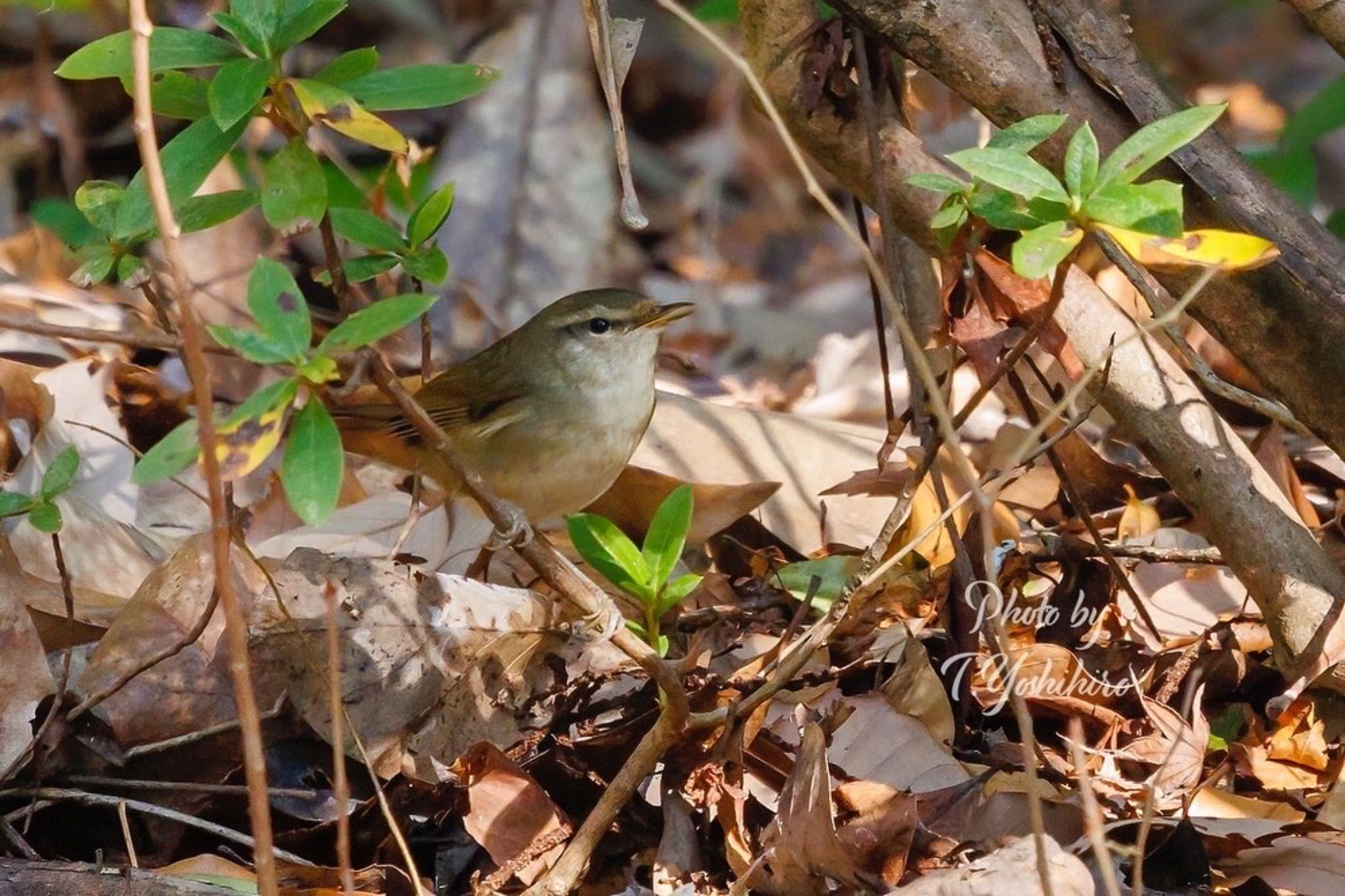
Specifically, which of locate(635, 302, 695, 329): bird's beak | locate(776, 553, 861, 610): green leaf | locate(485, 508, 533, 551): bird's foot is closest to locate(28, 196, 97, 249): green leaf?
locate(635, 302, 695, 329): bird's beak

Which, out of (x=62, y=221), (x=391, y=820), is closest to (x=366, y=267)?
(x=391, y=820)

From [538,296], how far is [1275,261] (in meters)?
4.46

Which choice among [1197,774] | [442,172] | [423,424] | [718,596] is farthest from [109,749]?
[442,172]

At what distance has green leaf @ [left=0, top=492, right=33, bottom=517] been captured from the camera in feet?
9.36

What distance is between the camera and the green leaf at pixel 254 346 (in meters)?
2.05

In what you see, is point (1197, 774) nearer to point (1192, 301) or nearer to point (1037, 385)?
point (1192, 301)

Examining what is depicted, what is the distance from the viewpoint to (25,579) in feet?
11.7

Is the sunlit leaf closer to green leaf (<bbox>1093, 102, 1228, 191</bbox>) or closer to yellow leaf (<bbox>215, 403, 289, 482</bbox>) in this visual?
yellow leaf (<bbox>215, 403, 289, 482</bbox>)

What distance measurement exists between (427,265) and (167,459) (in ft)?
2.87

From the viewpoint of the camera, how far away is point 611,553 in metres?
3.15

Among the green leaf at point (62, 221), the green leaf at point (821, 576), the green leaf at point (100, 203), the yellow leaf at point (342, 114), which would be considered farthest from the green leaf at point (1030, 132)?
the green leaf at point (62, 221)

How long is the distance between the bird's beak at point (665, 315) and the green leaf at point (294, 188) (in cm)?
208

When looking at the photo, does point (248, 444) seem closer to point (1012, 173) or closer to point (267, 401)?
point (267, 401)

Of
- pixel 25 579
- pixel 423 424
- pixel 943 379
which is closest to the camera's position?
pixel 423 424
